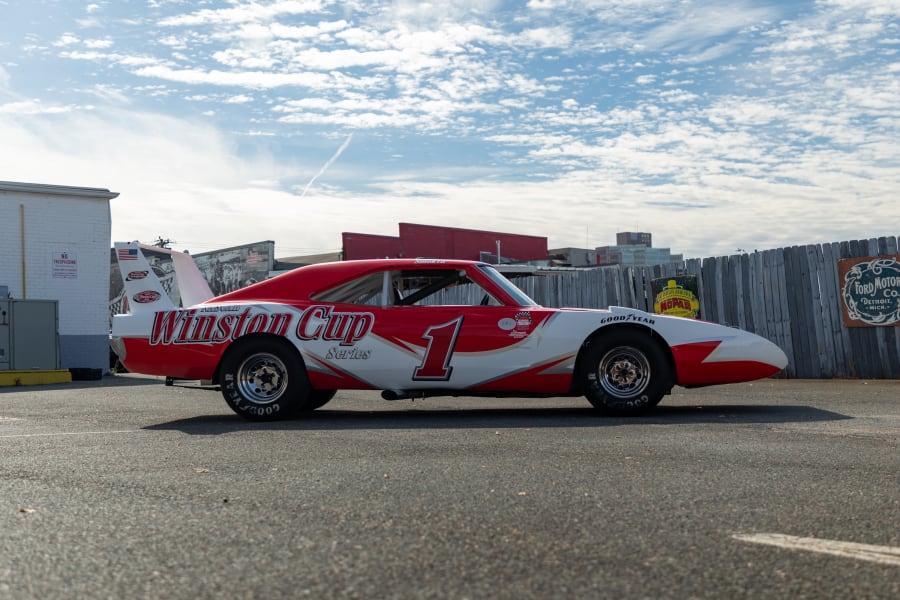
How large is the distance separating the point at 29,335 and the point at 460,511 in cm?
1803

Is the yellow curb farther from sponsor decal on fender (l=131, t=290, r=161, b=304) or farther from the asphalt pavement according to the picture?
the asphalt pavement

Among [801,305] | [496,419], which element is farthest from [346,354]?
[801,305]

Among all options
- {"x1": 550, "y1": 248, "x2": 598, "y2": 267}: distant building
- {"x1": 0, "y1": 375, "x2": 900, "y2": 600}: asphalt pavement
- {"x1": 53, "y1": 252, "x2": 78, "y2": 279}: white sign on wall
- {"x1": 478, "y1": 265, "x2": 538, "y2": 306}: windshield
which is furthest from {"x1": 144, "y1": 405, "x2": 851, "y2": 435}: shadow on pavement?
{"x1": 550, "y1": 248, "x2": 598, "y2": 267}: distant building

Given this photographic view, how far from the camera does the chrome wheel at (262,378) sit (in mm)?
8719

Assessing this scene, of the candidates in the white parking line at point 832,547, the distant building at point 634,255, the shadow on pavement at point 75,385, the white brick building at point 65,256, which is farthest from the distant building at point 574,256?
the white parking line at point 832,547

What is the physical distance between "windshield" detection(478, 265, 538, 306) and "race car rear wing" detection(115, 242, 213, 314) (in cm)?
301

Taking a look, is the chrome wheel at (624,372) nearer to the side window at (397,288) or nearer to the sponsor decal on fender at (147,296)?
the side window at (397,288)

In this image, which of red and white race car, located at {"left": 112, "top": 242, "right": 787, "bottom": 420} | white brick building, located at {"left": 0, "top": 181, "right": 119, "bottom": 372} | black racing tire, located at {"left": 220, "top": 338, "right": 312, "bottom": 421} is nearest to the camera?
red and white race car, located at {"left": 112, "top": 242, "right": 787, "bottom": 420}

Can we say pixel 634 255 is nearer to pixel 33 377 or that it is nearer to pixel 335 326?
pixel 33 377

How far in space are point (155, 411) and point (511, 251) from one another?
3504cm

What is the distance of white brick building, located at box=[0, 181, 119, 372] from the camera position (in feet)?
74.2

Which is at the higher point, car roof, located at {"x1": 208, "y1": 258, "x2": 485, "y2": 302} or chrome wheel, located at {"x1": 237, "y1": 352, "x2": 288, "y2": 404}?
car roof, located at {"x1": 208, "y1": 258, "x2": 485, "y2": 302}

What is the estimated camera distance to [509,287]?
355 inches

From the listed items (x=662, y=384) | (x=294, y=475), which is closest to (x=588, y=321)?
(x=662, y=384)
